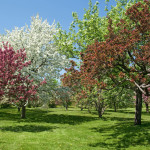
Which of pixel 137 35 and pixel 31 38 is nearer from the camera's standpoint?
pixel 137 35

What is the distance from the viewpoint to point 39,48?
2650 cm

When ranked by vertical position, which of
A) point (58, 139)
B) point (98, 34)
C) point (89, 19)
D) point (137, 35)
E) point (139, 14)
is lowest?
point (58, 139)

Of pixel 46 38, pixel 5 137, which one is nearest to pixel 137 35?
pixel 5 137

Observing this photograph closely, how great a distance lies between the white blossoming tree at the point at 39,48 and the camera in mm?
26078

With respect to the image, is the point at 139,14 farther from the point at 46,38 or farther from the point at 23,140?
the point at 46,38

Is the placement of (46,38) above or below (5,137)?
above

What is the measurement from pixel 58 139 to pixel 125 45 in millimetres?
8348

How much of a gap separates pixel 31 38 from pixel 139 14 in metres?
18.3

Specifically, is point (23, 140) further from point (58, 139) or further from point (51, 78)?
point (51, 78)

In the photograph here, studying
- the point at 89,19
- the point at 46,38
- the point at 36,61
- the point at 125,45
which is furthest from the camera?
the point at 46,38

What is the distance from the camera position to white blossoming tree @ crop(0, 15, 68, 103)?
2608 cm

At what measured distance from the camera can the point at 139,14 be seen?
12625 millimetres

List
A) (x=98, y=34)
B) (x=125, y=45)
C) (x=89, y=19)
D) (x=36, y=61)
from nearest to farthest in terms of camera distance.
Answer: (x=125, y=45) → (x=98, y=34) → (x=89, y=19) → (x=36, y=61)

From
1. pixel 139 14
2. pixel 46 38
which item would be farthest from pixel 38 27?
pixel 139 14
